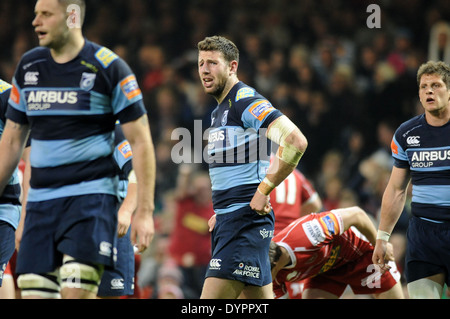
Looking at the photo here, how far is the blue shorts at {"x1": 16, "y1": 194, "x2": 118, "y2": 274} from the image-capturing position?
3.83 meters

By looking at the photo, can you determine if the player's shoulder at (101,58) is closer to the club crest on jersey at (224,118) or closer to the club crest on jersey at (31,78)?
the club crest on jersey at (31,78)

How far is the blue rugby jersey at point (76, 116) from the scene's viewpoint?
3926 mm

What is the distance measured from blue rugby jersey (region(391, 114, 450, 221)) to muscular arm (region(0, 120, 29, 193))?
3014mm

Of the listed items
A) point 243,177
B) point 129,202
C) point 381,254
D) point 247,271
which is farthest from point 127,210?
point 381,254

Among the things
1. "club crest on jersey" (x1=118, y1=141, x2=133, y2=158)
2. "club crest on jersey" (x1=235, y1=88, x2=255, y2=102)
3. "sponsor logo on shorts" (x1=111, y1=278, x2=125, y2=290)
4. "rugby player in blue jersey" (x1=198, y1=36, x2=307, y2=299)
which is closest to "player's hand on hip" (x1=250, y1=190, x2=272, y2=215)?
"rugby player in blue jersey" (x1=198, y1=36, x2=307, y2=299)

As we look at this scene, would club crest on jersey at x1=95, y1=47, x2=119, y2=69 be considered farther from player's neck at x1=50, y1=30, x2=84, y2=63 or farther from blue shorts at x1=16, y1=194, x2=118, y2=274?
blue shorts at x1=16, y1=194, x2=118, y2=274

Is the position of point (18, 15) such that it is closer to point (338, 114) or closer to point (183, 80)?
point (183, 80)

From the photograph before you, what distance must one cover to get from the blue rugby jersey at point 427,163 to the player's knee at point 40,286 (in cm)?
296

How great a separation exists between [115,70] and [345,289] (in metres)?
3.56

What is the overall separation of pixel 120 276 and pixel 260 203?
163 centimetres
